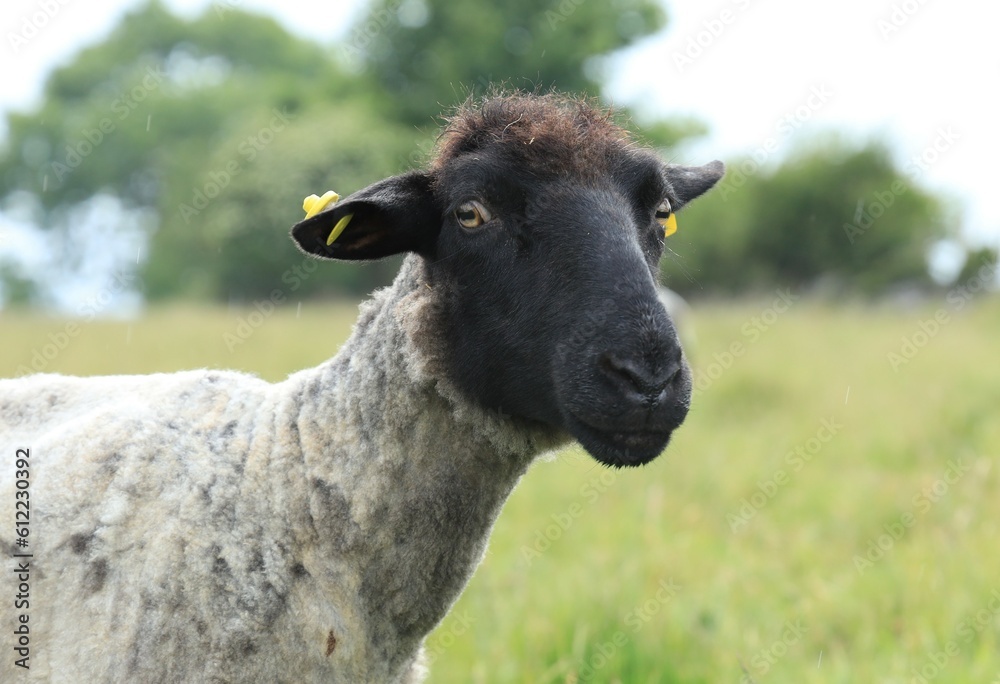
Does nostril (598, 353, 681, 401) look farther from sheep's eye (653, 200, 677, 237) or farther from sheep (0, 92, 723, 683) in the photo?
sheep's eye (653, 200, 677, 237)

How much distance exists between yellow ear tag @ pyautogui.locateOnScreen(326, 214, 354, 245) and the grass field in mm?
1271

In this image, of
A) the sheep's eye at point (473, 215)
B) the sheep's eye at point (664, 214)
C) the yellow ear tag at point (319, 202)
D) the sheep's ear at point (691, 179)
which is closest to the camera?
the sheep's eye at point (473, 215)

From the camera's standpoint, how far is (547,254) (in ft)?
9.45

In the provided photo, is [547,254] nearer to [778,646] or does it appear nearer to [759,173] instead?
[778,646]

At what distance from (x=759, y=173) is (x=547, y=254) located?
2843cm

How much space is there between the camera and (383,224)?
9.98ft

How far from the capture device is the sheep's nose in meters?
2.57

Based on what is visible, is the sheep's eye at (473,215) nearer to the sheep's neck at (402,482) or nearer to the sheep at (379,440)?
the sheep at (379,440)

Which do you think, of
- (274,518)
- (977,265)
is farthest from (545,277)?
(977,265)

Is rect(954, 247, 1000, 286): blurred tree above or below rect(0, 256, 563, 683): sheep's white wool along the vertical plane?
below

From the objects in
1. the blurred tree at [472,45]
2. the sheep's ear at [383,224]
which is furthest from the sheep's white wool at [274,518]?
the blurred tree at [472,45]

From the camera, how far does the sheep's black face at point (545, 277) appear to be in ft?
8.64

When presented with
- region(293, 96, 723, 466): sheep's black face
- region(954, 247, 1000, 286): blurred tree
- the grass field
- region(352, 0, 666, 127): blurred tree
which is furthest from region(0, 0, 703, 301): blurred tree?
region(954, 247, 1000, 286): blurred tree

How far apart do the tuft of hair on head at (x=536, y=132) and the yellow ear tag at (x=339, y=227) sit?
1.26 ft
